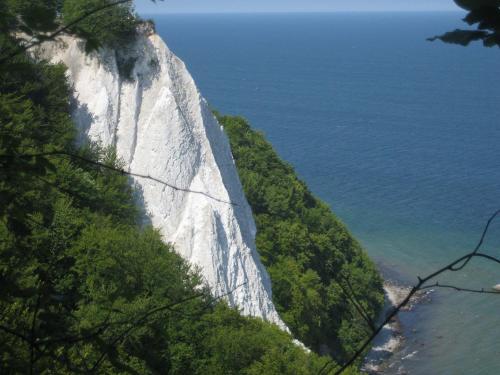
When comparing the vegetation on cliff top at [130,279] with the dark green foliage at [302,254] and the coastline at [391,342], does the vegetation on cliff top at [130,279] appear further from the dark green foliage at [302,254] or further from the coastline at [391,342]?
the coastline at [391,342]

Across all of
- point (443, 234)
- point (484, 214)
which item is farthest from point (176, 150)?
point (484, 214)

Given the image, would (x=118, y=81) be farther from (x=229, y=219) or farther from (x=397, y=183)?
(x=397, y=183)

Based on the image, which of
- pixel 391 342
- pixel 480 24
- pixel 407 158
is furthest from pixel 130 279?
pixel 407 158

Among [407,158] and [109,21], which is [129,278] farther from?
[407,158]

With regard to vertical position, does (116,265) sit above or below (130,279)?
above

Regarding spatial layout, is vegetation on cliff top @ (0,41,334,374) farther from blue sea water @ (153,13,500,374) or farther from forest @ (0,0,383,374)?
blue sea water @ (153,13,500,374)
